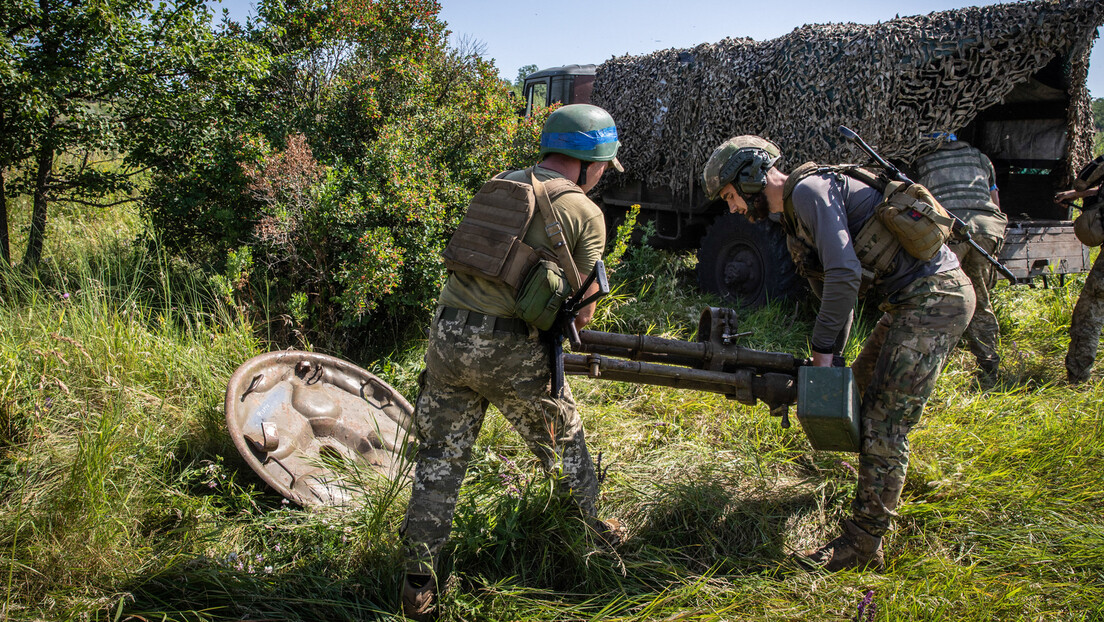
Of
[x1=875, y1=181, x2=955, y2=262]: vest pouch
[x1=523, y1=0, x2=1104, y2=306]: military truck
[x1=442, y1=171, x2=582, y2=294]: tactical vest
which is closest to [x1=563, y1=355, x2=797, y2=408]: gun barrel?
[x1=442, y1=171, x2=582, y2=294]: tactical vest

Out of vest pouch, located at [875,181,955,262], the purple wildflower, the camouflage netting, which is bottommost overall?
the purple wildflower

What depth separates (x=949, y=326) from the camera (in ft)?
9.48

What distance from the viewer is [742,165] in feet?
9.91

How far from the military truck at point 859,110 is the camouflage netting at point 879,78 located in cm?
1

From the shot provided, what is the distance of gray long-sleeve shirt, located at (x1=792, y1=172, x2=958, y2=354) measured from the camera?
2.69 metres

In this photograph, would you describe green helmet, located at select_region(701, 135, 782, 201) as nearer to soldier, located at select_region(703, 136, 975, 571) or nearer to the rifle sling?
soldier, located at select_region(703, 136, 975, 571)

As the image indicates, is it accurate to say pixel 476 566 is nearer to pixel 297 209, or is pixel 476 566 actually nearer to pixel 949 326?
pixel 949 326

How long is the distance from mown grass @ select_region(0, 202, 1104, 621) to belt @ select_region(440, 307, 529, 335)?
0.73 m

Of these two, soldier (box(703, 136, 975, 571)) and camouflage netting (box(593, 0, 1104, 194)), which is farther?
camouflage netting (box(593, 0, 1104, 194))

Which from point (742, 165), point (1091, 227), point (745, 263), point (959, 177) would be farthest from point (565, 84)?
point (742, 165)

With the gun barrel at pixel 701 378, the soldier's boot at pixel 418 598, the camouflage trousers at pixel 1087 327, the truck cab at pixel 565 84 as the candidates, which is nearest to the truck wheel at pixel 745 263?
the camouflage trousers at pixel 1087 327

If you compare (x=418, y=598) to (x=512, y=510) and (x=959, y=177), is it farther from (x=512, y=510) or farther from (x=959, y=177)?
(x=959, y=177)

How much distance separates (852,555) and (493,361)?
1.74 m

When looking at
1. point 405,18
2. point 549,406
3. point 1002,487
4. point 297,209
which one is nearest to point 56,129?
point 297,209
